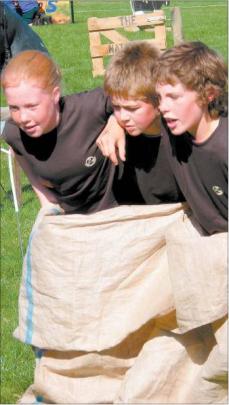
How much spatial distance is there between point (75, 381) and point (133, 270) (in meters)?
0.58

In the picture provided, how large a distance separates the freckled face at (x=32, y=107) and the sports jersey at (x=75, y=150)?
78mm

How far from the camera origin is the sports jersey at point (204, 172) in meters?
3.16

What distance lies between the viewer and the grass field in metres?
4.75

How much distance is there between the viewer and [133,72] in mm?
3359

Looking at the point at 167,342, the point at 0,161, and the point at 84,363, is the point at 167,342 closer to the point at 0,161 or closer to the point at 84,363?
the point at 84,363

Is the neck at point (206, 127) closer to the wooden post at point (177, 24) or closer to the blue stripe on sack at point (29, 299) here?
the blue stripe on sack at point (29, 299)

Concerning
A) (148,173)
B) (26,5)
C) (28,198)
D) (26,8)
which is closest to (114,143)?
(148,173)

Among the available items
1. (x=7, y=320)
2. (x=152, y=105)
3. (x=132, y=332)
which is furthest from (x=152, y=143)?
Result: (x=7, y=320)

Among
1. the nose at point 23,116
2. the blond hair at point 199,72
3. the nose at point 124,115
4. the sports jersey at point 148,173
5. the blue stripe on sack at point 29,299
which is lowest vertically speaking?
the blue stripe on sack at point 29,299

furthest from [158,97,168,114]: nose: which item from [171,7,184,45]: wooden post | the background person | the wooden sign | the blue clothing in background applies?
the wooden sign

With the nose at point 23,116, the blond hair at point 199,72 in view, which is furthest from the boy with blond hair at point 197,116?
the nose at point 23,116

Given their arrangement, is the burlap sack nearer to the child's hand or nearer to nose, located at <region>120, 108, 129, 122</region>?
the child's hand

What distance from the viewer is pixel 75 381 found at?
3814mm

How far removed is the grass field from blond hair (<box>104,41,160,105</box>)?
0.41m
